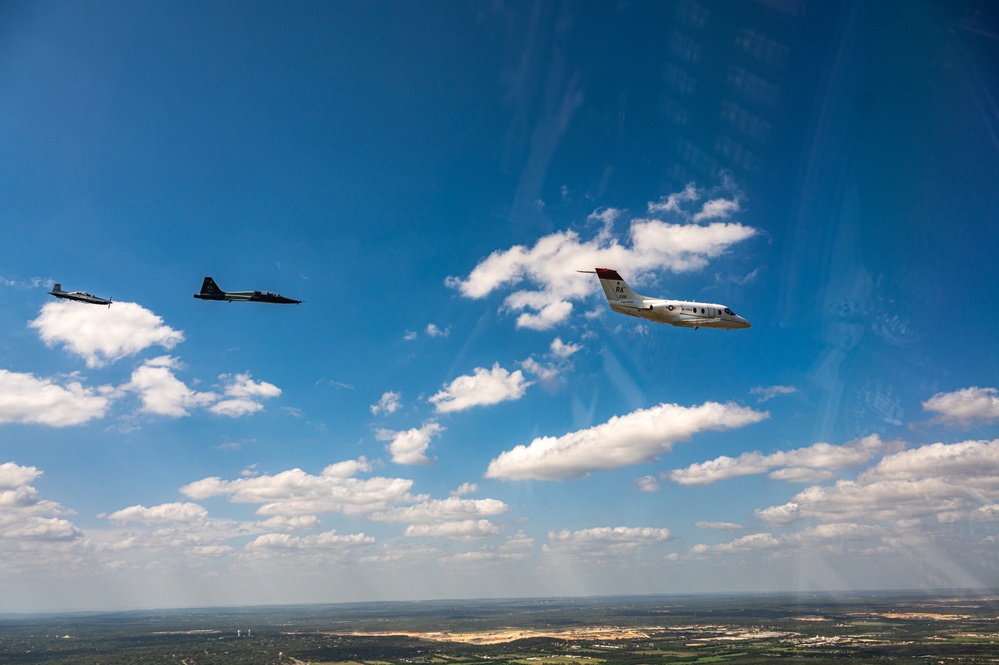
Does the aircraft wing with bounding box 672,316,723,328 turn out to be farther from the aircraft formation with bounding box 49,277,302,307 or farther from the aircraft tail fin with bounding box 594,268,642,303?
the aircraft formation with bounding box 49,277,302,307

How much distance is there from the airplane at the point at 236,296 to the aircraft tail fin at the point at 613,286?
112 ft

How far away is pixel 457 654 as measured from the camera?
19675 cm

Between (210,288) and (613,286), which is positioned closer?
(613,286)

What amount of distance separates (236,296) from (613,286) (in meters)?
39.0

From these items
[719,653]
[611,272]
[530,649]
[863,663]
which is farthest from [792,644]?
[611,272]

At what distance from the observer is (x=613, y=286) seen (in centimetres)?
4903

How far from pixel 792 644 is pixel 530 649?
84127 millimetres

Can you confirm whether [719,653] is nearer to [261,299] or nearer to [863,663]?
[863,663]

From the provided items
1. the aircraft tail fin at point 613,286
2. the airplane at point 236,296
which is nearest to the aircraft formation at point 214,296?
the airplane at point 236,296

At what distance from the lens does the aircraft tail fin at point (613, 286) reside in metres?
49.0

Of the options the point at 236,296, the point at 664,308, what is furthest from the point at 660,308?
the point at 236,296

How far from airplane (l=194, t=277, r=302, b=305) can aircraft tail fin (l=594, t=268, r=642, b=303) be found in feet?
112

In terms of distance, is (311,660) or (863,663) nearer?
(863,663)

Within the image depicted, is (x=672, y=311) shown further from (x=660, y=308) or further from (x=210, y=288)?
(x=210, y=288)
